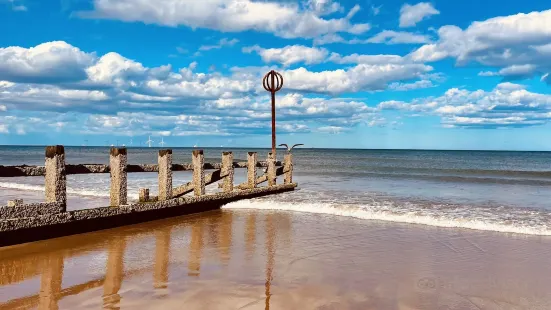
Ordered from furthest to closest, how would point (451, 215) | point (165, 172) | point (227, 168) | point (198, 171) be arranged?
point (227, 168), point (451, 215), point (198, 171), point (165, 172)

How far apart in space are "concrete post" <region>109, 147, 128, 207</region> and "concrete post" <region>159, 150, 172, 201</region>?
1204mm

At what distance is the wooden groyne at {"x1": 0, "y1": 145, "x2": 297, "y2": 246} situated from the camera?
7.14 metres

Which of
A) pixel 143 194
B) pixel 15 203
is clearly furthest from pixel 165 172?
pixel 15 203

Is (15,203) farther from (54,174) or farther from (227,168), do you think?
(227,168)

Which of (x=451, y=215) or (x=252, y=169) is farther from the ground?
(x=252, y=169)

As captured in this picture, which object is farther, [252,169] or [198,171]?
[252,169]

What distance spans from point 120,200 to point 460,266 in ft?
22.4

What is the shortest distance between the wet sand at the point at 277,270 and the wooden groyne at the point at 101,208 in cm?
30

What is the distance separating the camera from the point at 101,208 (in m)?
8.68

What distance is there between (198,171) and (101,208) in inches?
126

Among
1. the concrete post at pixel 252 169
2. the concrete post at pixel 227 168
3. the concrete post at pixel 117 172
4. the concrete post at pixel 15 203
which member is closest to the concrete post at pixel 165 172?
the concrete post at pixel 117 172

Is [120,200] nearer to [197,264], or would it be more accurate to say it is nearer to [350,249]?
[197,264]

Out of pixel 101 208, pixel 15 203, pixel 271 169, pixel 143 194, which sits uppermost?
pixel 271 169

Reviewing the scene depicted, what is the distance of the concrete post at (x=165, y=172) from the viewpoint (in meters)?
10.2
